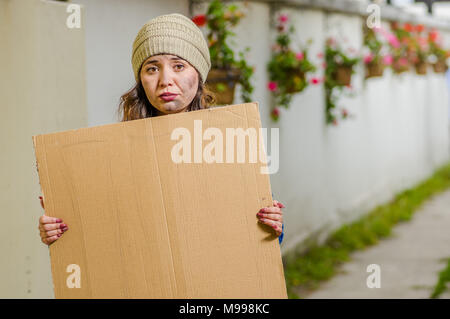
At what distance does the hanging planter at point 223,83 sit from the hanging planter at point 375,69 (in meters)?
3.37

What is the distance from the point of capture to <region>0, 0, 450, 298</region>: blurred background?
9.90 ft

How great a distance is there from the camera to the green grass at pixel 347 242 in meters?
5.05

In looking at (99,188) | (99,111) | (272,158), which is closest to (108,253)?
(99,188)

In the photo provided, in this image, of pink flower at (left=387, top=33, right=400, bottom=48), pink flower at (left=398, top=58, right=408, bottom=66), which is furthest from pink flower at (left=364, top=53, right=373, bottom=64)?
pink flower at (left=398, top=58, right=408, bottom=66)

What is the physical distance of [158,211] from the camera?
1.80 metres

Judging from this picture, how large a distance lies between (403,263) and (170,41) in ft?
13.2

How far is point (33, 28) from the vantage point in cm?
298

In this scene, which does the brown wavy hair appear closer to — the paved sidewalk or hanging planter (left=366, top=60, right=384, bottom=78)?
the paved sidewalk

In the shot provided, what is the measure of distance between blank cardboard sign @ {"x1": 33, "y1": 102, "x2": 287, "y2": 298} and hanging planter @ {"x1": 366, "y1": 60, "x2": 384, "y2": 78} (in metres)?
5.55

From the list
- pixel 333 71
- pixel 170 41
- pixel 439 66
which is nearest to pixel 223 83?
pixel 170 41

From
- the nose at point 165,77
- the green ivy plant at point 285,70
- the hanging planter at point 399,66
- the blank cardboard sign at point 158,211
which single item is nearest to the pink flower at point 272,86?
the green ivy plant at point 285,70

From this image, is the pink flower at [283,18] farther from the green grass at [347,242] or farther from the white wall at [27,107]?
the white wall at [27,107]

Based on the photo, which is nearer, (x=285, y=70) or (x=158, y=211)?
(x=158, y=211)

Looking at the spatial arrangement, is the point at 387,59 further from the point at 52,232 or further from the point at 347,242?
the point at 52,232
